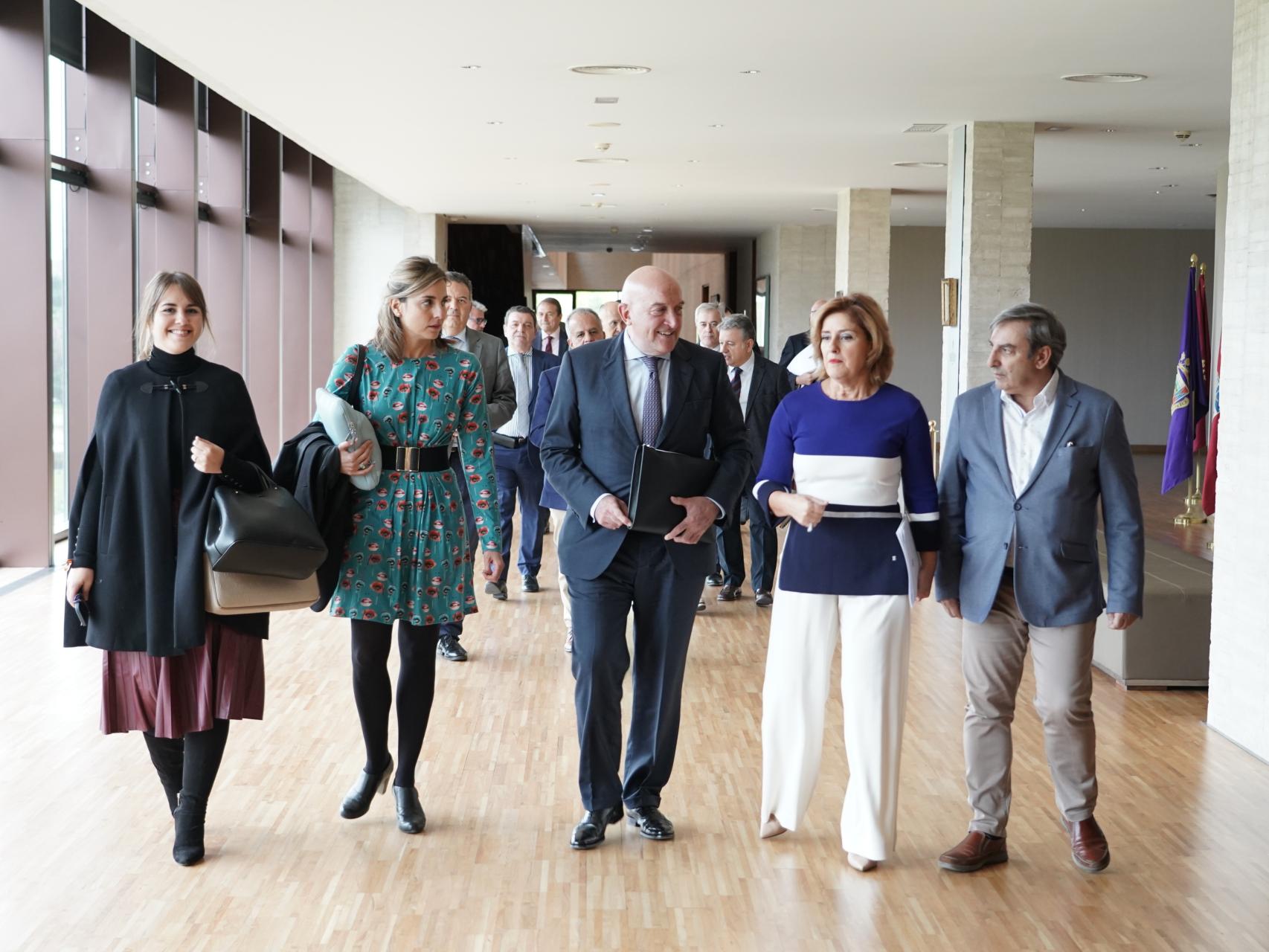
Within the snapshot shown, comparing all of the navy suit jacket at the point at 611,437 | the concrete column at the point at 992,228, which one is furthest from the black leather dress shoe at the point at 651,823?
the concrete column at the point at 992,228

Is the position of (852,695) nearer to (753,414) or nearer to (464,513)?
(464,513)

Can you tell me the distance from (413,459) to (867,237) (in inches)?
490

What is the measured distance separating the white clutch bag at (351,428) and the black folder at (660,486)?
2.39 feet

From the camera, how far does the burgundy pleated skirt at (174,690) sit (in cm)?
361

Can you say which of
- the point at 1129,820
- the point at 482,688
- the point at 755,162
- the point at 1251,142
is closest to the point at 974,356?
the point at 755,162

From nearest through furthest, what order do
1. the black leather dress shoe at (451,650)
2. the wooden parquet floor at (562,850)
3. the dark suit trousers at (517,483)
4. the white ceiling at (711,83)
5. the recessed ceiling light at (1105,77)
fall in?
1. the wooden parquet floor at (562,850)
2. the black leather dress shoe at (451,650)
3. the white ceiling at (711,83)
4. the dark suit trousers at (517,483)
5. the recessed ceiling light at (1105,77)

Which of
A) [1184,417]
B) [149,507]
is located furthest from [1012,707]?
[1184,417]

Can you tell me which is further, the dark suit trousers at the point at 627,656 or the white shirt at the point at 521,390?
the white shirt at the point at 521,390

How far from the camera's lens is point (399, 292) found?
380 cm

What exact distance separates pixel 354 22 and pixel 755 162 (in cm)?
653

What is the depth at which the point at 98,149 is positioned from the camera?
9781 millimetres

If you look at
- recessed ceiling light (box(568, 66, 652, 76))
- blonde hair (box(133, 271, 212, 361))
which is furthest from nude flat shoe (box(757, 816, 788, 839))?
recessed ceiling light (box(568, 66, 652, 76))

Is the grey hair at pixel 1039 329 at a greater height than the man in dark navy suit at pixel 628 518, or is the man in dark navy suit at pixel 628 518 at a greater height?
the grey hair at pixel 1039 329

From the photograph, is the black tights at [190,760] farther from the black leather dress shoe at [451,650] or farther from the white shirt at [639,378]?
the black leather dress shoe at [451,650]
